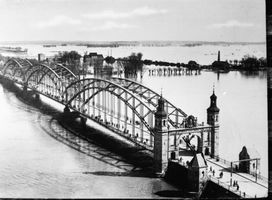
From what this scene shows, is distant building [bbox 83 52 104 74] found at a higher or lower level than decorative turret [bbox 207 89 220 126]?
higher

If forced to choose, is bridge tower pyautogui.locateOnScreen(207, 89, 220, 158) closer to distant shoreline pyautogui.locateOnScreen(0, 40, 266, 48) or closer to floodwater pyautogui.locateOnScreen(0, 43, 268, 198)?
floodwater pyautogui.locateOnScreen(0, 43, 268, 198)

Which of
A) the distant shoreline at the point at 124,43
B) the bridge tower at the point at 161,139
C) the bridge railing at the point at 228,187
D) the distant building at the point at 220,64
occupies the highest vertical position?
the distant shoreline at the point at 124,43

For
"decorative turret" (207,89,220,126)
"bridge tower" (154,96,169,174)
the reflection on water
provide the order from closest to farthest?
1. the reflection on water
2. "bridge tower" (154,96,169,174)
3. "decorative turret" (207,89,220,126)

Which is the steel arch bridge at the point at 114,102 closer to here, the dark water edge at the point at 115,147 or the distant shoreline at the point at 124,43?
the dark water edge at the point at 115,147

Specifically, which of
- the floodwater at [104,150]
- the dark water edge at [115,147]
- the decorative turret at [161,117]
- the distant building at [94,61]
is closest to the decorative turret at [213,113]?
the floodwater at [104,150]

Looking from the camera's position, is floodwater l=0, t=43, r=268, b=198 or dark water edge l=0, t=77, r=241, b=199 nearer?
floodwater l=0, t=43, r=268, b=198

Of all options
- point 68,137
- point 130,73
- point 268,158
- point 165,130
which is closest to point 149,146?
point 165,130

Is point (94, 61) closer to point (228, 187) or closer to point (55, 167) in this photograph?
point (55, 167)

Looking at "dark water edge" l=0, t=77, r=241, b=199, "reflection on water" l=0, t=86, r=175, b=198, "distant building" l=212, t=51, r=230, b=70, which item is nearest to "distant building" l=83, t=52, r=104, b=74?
"dark water edge" l=0, t=77, r=241, b=199
